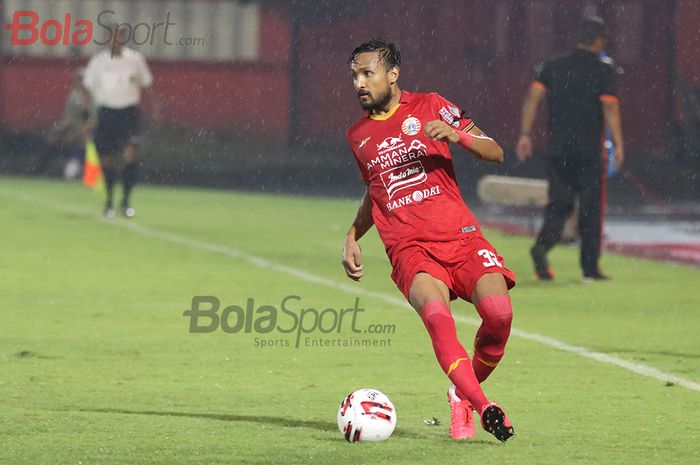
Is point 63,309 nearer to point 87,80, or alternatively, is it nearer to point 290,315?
point 290,315

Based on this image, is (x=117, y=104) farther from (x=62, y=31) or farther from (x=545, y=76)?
(x=62, y=31)

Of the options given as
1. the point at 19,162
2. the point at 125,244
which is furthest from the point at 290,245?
the point at 19,162

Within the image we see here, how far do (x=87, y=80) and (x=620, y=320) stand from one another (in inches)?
428

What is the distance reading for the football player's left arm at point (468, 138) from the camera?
7641mm

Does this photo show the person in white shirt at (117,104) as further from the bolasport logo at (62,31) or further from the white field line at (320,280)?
the bolasport logo at (62,31)

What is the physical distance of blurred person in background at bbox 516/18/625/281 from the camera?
50.4 ft

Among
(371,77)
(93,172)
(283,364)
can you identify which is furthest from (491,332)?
(93,172)

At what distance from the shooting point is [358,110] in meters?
37.6

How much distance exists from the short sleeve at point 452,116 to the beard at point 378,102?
223mm

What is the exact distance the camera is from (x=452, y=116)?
8133mm

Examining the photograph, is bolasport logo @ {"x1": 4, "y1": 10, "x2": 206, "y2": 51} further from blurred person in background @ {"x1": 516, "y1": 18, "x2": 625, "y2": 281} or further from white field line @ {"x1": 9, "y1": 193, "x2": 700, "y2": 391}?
blurred person in background @ {"x1": 516, "y1": 18, "x2": 625, "y2": 281}

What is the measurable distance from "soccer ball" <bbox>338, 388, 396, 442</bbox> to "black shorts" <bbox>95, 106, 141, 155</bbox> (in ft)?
48.2

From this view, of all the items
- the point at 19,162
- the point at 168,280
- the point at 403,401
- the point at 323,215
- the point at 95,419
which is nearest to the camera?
the point at 95,419

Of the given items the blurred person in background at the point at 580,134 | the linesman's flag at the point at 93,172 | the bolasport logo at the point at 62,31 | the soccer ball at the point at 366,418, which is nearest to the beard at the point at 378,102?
the soccer ball at the point at 366,418
